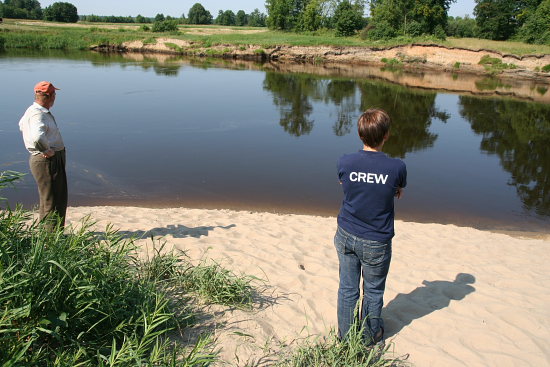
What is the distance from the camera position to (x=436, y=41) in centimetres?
4162

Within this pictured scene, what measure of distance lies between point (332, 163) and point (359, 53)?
35020mm

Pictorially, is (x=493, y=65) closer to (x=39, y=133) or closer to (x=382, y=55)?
(x=382, y=55)

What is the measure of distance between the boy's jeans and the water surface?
5.17m

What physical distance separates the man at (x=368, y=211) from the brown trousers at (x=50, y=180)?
3179mm

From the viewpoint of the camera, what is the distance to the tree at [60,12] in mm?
84938

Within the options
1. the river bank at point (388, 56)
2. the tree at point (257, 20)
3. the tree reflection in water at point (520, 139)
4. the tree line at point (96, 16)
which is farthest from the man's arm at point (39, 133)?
the tree at point (257, 20)

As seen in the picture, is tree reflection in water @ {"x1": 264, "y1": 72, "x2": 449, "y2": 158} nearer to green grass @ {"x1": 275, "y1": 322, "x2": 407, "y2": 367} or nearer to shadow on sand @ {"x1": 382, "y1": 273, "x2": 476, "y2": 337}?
shadow on sand @ {"x1": 382, "y1": 273, "x2": 476, "y2": 337}

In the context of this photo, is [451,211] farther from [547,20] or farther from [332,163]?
[547,20]

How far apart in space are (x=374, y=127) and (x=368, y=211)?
0.63m

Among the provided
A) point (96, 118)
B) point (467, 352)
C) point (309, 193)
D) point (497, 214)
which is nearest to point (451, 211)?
point (497, 214)

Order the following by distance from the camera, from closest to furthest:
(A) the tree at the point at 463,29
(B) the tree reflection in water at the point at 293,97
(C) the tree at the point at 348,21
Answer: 1. (B) the tree reflection in water at the point at 293,97
2. (C) the tree at the point at 348,21
3. (A) the tree at the point at 463,29

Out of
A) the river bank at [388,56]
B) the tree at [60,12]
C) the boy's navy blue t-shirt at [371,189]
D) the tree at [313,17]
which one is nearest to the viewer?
the boy's navy blue t-shirt at [371,189]

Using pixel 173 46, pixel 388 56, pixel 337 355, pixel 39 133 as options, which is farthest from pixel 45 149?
pixel 173 46

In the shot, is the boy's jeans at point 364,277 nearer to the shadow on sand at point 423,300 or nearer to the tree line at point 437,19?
the shadow on sand at point 423,300
